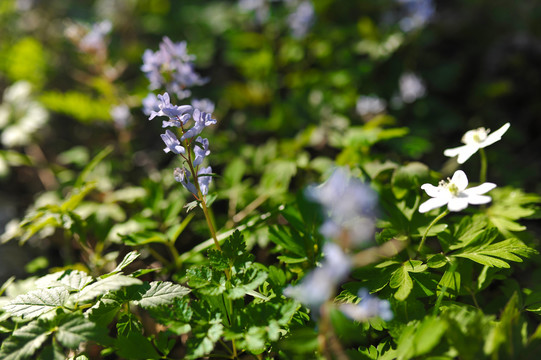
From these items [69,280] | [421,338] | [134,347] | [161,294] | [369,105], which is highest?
[369,105]

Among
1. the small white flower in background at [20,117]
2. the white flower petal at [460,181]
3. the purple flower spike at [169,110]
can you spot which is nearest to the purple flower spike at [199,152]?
the purple flower spike at [169,110]

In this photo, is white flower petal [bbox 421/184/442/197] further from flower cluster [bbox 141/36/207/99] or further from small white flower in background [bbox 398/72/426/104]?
small white flower in background [bbox 398/72/426/104]

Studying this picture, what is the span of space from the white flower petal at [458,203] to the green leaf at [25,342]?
1.56 m

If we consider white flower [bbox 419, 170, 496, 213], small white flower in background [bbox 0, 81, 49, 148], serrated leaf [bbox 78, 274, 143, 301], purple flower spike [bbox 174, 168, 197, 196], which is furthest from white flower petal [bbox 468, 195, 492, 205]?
small white flower in background [bbox 0, 81, 49, 148]

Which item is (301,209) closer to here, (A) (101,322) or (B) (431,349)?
(B) (431,349)

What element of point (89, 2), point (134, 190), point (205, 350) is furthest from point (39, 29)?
point (205, 350)

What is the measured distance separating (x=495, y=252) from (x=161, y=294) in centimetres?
138

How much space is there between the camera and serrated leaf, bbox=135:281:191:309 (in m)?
1.43

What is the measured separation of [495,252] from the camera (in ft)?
4.88

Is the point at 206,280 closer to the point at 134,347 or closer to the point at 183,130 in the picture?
the point at 134,347

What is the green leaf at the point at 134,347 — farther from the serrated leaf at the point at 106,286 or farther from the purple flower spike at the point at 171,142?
the purple flower spike at the point at 171,142

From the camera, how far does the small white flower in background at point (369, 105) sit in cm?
321

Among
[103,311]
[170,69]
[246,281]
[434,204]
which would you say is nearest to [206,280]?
[246,281]

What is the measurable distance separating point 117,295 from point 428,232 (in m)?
1.37
